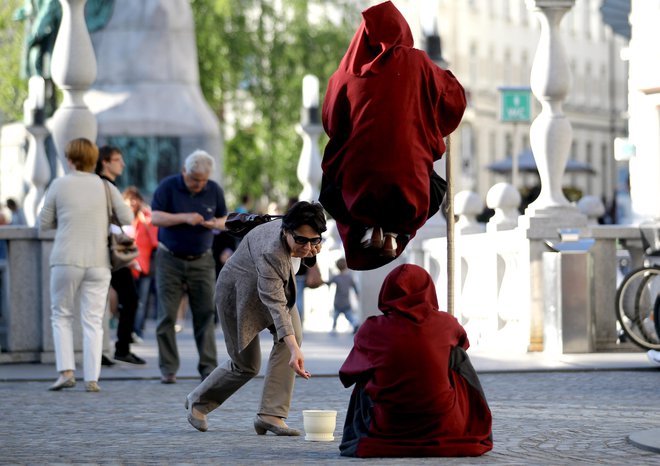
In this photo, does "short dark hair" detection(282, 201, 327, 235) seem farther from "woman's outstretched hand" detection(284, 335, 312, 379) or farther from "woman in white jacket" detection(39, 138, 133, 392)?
"woman in white jacket" detection(39, 138, 133, 392)

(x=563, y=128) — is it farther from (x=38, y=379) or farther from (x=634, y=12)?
(x=634, y=12)

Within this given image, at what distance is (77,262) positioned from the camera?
49.2ft

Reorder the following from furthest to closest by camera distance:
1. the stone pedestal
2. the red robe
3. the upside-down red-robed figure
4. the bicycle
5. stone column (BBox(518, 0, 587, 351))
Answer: the stone pedestal
stone column (BBox(518, 0, 587, 351))
the bicycle
the upside-down red-robed figure
the red robe

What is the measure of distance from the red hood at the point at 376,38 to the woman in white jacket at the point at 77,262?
4.76 metres

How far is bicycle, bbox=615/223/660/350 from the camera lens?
17.2 meters

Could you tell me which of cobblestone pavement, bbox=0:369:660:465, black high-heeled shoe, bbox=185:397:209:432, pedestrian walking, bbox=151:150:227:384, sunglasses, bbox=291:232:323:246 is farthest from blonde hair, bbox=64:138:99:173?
sunglasses, bbox=291:232:323:246

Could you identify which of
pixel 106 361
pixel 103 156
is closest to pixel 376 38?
pixel 103 156

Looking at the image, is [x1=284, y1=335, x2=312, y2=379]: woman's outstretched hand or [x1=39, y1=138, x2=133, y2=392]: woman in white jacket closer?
[x1=284, y1=335, x2=312, y2=379]: woman's outstretched hand

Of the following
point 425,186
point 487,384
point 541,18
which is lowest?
point 487,384

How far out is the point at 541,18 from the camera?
19.1 m

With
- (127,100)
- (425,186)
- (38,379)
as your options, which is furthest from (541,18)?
(127,100)

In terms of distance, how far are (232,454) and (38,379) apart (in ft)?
19.8

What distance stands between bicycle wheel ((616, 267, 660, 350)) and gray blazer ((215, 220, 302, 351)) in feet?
20.7

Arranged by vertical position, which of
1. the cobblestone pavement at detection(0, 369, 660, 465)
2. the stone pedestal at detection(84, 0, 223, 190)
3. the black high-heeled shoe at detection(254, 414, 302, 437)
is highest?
the stone pedestal at detection(84, 0, 223, 190)
